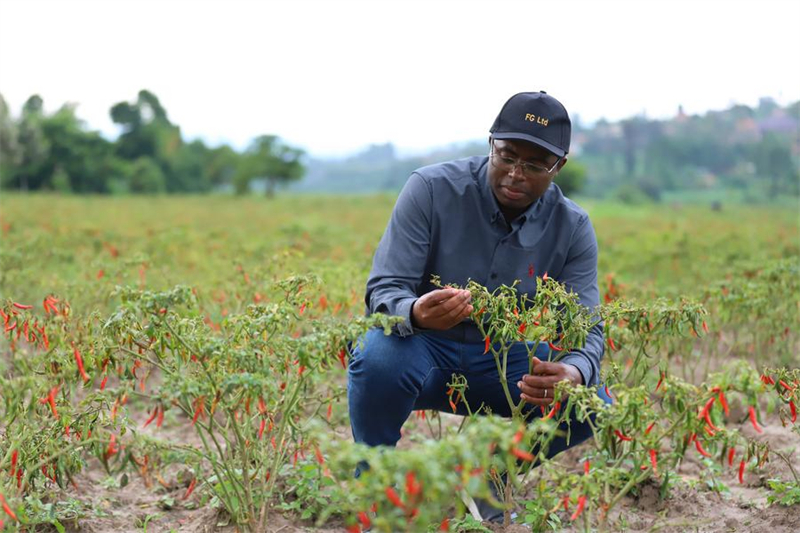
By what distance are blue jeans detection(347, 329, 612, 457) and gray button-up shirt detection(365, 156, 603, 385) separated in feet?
0.34

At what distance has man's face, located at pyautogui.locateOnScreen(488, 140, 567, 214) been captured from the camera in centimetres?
337

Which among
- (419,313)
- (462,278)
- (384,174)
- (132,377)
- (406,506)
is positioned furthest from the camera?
(384,174)

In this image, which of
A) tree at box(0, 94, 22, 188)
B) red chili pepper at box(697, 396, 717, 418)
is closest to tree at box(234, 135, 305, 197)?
tree at box(0, 94, 22, 188)

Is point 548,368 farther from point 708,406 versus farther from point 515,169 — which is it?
point 515,169

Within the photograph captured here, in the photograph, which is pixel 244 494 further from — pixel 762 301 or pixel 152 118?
pixel 152 118

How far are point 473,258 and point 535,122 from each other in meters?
0.60

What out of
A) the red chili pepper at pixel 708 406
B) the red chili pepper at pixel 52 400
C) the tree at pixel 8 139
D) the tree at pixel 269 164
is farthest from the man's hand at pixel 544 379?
the tree at pixel 269 164

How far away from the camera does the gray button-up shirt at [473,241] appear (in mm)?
3453

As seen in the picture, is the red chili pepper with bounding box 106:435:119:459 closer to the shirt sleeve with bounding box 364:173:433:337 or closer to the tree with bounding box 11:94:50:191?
the shirt sleeve with bounding box 364:173:433:337

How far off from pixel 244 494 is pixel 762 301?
322 centimetres

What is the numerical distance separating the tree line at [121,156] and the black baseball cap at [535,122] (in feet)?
124

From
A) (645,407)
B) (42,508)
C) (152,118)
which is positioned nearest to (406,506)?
(645,407)

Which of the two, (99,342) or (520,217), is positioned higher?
(520,217)

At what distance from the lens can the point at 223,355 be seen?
8.30 ft
